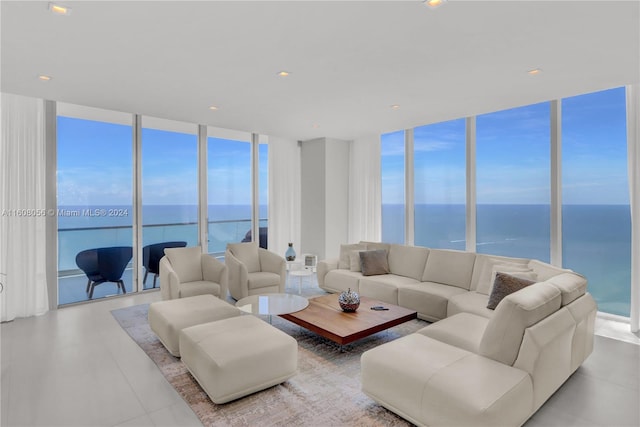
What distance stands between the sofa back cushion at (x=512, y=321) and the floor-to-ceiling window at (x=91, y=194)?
5346mm

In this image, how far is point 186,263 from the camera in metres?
4.83

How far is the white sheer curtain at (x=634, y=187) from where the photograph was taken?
3893 mm

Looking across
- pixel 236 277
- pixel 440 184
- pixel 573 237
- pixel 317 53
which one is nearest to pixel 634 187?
pixel 573 237

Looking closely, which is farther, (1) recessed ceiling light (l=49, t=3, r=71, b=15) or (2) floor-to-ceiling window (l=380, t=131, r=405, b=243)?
(2) floor-to-ceiling window (l=380, t=131, r=405, b=243)

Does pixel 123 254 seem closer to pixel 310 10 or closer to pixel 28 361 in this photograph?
pixel 28 361

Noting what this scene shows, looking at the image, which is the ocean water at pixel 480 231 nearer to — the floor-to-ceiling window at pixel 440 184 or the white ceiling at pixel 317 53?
the floor-to-ceiling window at pixel 440 184

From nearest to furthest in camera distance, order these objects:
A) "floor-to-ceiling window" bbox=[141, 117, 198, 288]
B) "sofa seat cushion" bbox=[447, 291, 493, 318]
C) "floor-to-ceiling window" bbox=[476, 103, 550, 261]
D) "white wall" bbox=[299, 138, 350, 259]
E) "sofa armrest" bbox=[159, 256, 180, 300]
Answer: "sofa seat cushion" bbox=[447, 291, 493, 318] → "sofa armrest" bbox=[159, 256, 180, 300] → "floor-to-ceiling window" bbox=[476, 103, 550, 261] → "floor-to-ceiling window" bbox=[141, 117, 198, 288] → "white wall" bbox=[299, 138, 350, 259]

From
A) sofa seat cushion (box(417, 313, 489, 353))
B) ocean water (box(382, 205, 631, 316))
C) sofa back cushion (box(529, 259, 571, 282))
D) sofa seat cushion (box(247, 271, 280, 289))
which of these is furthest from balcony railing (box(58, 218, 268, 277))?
sofa back cushion (box(529, 259, 571, 282))

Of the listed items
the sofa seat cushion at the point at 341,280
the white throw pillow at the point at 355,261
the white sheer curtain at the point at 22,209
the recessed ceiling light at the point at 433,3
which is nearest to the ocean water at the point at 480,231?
the white sheer curtain at the point at 22,209

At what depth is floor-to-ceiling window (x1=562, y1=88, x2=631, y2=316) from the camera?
432 centimetres

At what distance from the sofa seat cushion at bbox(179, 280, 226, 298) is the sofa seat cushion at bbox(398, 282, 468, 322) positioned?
246cm

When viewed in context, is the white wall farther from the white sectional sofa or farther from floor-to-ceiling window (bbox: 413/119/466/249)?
the white sectional sofa

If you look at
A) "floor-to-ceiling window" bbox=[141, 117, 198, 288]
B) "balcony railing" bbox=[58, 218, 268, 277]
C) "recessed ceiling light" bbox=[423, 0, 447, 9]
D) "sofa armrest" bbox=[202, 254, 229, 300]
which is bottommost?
"sofa armrest" bbox=[202, 254, 229, 300]

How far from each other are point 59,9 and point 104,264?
4079mm
